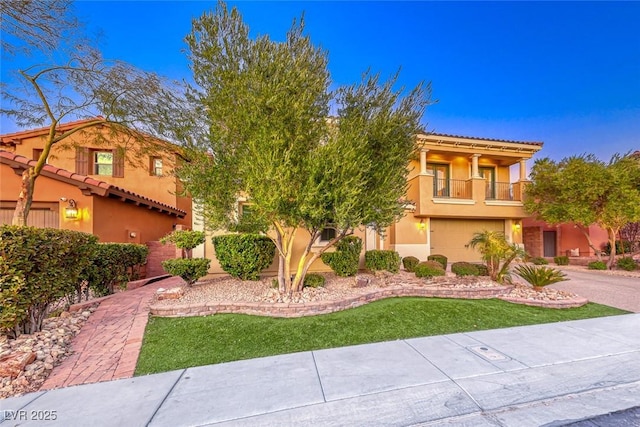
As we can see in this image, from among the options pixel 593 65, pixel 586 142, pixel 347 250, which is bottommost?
pixel 347 250

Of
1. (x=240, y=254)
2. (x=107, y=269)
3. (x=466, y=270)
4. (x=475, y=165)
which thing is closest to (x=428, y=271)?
(x=466, y=270)

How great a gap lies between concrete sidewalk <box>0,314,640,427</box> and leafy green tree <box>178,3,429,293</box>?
2.89m

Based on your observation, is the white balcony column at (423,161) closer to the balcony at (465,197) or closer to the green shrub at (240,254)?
the balcony at (465,197)

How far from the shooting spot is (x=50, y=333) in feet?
15.2

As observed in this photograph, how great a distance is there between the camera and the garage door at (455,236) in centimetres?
1512

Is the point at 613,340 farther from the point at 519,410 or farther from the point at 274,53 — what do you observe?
the point at 274,53

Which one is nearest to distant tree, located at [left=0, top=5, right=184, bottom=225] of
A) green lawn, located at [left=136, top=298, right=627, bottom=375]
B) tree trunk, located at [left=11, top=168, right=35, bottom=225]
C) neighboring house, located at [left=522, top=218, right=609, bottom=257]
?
tree trunk, located at [left=11, top=168, right=35, bottom=225]

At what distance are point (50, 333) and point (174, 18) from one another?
8.33 metres

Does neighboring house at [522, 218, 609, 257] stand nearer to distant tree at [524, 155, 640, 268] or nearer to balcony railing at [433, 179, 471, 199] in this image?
distant tree at [524, 155, 640, 268]

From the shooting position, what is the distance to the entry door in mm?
17406

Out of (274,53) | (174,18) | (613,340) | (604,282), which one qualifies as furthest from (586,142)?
(174,18)

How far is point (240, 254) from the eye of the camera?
8273 mm

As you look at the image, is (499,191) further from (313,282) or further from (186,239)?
(186,239)

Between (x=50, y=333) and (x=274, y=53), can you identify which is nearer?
(x=50, y=333)
